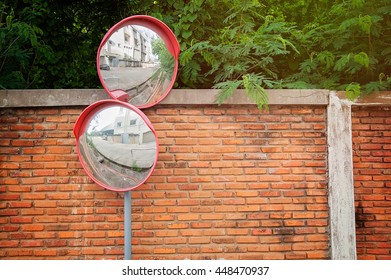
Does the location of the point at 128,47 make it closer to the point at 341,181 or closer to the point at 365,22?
the point at 365,22

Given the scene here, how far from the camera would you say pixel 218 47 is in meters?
3.51

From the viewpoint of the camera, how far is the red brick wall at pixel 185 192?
11.1ft

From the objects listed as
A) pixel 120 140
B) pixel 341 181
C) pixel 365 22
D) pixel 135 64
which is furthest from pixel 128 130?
pixel 365 22

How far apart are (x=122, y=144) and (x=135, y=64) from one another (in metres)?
0.85

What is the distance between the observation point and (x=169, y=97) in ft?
11.2

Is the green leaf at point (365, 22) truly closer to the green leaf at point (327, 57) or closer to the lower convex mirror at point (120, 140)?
the green leaf at point (327, 57)

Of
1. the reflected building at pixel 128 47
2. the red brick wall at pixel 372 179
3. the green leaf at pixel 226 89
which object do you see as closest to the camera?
the reflected building at pixel 128 47

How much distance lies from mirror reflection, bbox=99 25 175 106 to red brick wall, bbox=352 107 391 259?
1932mm

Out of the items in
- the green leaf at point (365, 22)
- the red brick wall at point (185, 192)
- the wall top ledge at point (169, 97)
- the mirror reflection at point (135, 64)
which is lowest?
the red brick wall at point (185, 192)

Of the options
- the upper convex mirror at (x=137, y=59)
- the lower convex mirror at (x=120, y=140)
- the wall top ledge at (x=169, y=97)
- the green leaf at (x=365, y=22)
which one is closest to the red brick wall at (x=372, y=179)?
the wall top ledge at (x=169, y=97)

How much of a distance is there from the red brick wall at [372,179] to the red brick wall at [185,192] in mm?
362

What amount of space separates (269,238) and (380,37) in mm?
2300

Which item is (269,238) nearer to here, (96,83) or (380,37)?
(380,37)
